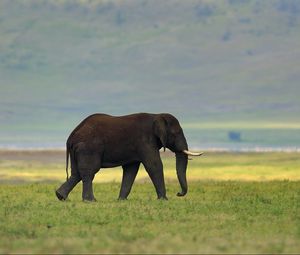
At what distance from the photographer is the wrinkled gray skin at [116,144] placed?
102 ft

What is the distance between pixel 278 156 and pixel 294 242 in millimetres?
69378

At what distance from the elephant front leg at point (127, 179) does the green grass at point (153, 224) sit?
321 millimetres

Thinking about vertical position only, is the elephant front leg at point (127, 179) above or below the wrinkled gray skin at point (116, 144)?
below

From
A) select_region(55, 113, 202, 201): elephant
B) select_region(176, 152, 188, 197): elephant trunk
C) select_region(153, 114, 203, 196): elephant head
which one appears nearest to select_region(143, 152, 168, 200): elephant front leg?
select_region(55, 113, 202, 201): elephant

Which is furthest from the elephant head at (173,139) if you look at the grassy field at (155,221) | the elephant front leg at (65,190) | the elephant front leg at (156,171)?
the elephant front leg at (65,190)

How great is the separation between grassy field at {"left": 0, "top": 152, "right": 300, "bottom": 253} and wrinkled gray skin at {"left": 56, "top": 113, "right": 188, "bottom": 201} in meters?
0.73

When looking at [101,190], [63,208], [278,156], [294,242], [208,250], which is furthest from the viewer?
[278,156]

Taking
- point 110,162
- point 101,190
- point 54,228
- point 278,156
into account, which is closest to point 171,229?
point 54,228

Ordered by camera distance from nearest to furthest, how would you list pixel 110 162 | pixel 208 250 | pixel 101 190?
pixel 208 250 → pixel 110 162 → pixel 101 190

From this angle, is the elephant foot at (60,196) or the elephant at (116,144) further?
the elephant foot at (60,196)

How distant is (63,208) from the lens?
27547mm

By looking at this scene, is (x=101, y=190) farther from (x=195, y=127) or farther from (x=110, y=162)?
(x=195, y=127)

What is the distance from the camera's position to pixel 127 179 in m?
31.8

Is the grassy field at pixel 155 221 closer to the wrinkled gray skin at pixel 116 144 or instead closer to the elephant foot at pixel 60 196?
the elephant foot at pixel 60 196
